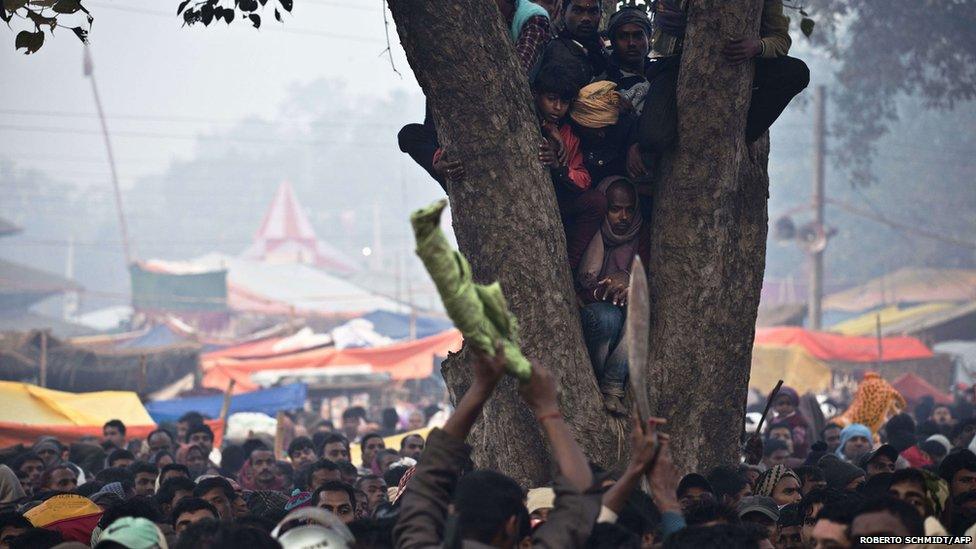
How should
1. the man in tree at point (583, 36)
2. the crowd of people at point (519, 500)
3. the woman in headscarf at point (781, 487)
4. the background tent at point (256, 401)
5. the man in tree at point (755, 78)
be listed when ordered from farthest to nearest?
1. the background tent at point (256, 401)
2. the woman in headscarf at point (781, 487)
3. the man in tree at point (583, 36)
4. the man in tree at point (755, 78)
5. the crowd of people at point (519, 500)

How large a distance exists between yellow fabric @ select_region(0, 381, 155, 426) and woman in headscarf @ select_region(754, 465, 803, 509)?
36.3 feet

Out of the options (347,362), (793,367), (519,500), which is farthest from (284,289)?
(519,500)

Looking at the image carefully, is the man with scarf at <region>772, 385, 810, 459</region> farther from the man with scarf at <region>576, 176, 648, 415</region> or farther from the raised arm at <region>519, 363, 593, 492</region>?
the raised arm at <region>519, 363, 593, 492</region>

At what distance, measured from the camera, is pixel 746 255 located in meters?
6.22

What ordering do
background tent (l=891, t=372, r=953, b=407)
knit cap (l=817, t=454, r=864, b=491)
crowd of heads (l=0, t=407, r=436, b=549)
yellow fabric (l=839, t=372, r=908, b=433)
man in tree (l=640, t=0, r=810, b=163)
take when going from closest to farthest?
crowd of heads (l=0, t=407, r=436, b=549) → man in tree (l=640, t=0, r=810, b=163) → knit cap (l=817, t=454, r=864, b=491) → yellow fabric (l=839, t=372, r=908, b=433) → background tent (l=891, t=372, r=953, b=407)

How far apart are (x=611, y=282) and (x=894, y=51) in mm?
23474

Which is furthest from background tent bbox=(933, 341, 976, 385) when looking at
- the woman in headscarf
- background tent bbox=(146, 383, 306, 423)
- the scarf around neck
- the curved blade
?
the curved blade

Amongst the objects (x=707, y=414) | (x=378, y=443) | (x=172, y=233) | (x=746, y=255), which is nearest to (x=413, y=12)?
(x=746, y=255)

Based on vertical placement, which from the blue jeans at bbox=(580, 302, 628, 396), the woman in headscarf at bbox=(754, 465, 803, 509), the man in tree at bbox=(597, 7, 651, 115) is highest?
the man in tree at bbox=(597, 7, 651, 115)

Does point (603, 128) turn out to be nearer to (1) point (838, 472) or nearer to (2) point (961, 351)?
(1) point (838, 472)

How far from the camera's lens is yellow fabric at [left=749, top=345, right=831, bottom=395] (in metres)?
24.4

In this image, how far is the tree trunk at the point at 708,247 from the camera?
5.92 m

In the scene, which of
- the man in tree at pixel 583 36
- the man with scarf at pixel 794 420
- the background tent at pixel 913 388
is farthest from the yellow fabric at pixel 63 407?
the background tent at pixel 913 388

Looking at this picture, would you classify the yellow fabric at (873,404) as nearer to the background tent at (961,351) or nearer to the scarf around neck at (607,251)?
the scarf around neck at (607,251)
